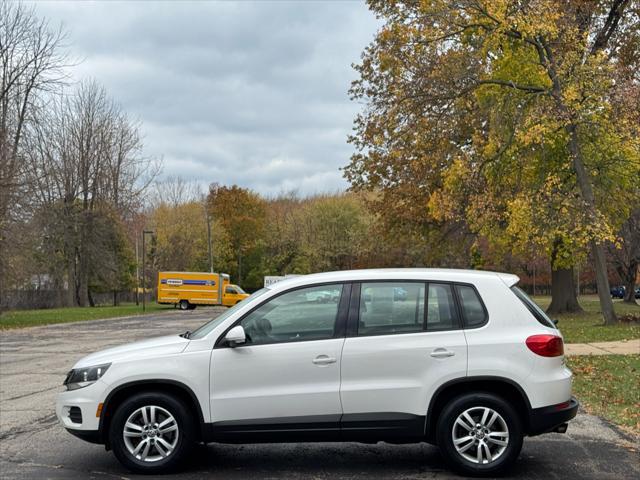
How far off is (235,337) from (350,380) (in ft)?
3.34

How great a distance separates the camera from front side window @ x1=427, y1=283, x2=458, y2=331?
5.81 m

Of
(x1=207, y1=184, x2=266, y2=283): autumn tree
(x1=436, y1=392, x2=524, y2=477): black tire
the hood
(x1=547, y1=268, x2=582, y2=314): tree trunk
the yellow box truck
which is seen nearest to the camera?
(x1=436, y1=392, x2=524, y2=477): black tire

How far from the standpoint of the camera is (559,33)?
22219 mm

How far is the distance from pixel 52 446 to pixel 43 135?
44823mm

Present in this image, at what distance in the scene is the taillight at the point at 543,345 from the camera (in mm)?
5680

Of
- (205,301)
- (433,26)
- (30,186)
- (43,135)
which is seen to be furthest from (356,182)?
(43,135)

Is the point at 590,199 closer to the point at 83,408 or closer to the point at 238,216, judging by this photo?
A: the point at 83,408

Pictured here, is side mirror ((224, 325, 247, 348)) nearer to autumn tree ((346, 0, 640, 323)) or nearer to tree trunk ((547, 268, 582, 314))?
autumn tree ((346, 0, 640, 323))

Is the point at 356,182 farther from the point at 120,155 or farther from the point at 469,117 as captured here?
the point at 120,155

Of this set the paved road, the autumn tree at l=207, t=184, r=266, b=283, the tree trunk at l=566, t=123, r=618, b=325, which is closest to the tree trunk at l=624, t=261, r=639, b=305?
the tree trunk at l=566, t=123, r=618, b=325

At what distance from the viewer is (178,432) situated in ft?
18.8

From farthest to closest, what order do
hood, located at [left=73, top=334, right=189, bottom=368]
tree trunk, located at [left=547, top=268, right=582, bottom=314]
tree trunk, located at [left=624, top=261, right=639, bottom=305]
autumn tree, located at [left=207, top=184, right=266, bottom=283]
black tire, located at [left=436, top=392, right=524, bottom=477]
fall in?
autumn tree, located at [left=207, top=184, right=266, bottom=283] → tree trunk, located at [left=624, top=261, right=639, bottom=305] → tree trunk, located at [left=547, top=268, right=582, bottom=314] → hood, located at [left=73, top=334, right=189, bottom=368] → black tire, located at [left=436, top=392, right=524, bottom=477]

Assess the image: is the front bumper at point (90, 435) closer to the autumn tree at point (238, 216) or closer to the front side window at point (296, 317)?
the front side window at point (296, 317)

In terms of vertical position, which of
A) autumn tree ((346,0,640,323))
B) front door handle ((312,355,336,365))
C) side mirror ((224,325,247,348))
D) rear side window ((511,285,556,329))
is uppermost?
autumn tree ((346,0,640,323))
